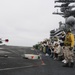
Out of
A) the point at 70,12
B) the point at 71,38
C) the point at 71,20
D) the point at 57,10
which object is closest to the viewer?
the point at 71,38

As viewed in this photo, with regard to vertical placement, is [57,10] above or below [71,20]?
above

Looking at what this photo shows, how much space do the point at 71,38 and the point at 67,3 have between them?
6478 centimetres

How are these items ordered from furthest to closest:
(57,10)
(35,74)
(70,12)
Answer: (57,10), (70,12), (35,74)

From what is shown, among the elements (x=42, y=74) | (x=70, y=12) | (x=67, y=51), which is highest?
(x=70, y=12)

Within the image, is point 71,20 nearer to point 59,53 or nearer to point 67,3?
point 67,3

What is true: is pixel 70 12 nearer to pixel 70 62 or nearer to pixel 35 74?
pixel 70 62

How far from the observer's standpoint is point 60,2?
77.7 meters

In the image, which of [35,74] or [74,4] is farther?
[74,4]

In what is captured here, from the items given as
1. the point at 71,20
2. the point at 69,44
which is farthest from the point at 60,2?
the point at 69,44

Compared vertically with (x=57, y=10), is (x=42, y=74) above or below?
below

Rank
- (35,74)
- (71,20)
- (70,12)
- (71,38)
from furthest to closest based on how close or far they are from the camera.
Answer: (70,12), (71,20), (71,38), (35,74)

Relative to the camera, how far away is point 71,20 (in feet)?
193

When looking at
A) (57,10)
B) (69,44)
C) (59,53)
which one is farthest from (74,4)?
(69,44)

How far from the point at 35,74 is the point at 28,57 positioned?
1131 centimetres
